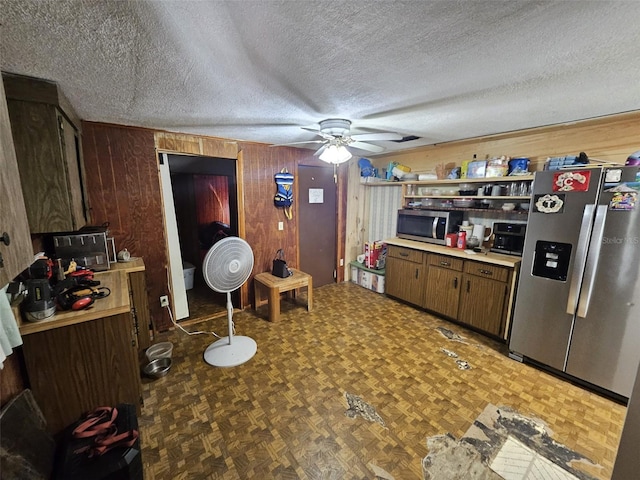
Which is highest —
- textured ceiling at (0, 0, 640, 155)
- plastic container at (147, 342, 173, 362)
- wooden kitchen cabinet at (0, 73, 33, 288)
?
textured ceiling at (0, 0, 640, 155)

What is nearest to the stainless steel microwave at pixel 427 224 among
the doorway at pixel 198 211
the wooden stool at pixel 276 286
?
the wooden stool at pixel 276 286

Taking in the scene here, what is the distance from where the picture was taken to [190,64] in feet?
4.23

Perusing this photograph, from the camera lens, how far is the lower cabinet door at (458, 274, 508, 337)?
261 cm

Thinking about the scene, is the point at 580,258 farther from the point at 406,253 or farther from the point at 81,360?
the point at 81,360

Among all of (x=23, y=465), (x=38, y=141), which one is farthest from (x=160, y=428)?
(x=38, y=141)

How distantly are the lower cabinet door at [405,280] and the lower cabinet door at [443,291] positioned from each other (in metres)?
0.11

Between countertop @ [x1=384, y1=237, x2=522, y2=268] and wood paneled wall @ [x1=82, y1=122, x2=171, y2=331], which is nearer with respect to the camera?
wood paneled wall @ [x1=82, y1=122, x2=171, y2=331]

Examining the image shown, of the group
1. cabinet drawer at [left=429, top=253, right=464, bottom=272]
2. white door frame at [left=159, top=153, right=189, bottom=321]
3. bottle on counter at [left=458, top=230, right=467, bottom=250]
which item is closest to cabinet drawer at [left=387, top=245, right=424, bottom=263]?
cabinet drawer at [left=429, top=253, right=464, bottom=272]

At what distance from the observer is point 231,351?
2.46 m

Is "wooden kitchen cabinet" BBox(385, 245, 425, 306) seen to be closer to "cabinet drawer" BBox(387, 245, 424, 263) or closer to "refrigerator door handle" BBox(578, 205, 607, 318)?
"cabinet drawer" BBox(387, 245, 424, 263)

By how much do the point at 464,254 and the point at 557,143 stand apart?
135 cm

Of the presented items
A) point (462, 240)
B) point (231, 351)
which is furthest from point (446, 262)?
point (231, 351)

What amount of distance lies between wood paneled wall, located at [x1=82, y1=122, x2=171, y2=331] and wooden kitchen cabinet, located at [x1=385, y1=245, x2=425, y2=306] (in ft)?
9.13

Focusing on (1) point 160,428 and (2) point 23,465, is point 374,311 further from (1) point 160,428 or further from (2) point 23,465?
(2) point 23,465
